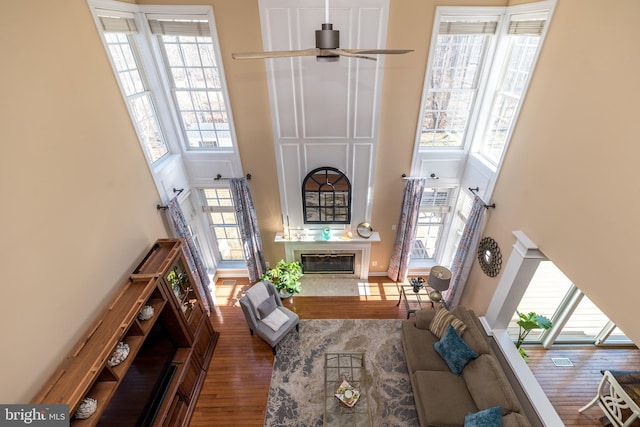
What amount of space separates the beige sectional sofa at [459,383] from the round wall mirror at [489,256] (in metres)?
0.78

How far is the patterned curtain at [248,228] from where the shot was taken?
224 inches

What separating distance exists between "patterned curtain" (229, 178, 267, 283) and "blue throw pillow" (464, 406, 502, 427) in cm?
445

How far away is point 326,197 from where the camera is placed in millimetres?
5902

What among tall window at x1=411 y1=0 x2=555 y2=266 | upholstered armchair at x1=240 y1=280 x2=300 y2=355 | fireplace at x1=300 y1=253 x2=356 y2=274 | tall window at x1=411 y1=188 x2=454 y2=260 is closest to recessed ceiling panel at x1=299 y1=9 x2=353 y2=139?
tall window at x1=411 y1=0 x2=555 y2=266

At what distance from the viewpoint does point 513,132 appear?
4.27 meters

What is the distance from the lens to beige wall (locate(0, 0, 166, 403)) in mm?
2498

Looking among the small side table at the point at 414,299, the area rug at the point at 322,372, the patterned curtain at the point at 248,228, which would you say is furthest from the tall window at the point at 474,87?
the patterned curtain at the point at 248,228

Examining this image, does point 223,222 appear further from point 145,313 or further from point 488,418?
point 488,418

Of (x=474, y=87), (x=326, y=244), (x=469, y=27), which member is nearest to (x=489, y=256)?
(x=474, y=87)

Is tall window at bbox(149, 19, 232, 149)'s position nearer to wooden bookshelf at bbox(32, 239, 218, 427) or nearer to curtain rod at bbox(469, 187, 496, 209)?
wooden bookshelf at bbox(32, 239, 218, 427)

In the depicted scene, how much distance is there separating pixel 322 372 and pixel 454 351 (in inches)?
82.3

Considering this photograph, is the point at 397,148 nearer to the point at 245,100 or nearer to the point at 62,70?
the point at 245,100

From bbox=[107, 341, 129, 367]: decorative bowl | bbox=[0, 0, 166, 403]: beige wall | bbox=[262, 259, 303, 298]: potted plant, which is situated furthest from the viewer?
bbox=[262, 259, 303, 298]: potted plant

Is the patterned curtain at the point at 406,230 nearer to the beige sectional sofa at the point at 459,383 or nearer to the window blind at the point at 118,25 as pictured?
the beige sectional sofa at the point at 459,383
